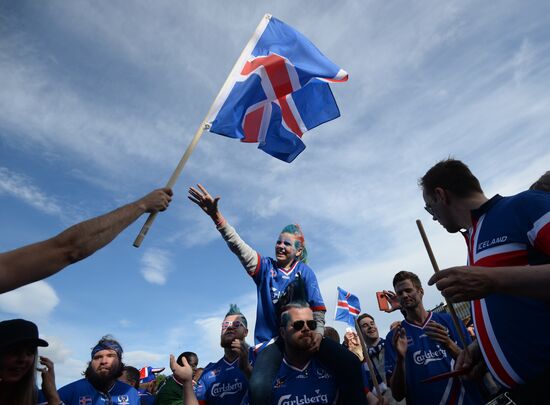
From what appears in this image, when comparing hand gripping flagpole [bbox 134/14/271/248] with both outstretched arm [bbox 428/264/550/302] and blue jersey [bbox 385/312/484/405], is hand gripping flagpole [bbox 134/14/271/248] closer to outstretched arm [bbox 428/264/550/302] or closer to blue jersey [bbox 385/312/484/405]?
outstretched arm [bbox 428/264/550/302]

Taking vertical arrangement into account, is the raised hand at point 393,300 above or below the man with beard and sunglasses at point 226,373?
above

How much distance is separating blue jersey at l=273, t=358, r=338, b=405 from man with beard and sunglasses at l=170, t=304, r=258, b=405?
893mm

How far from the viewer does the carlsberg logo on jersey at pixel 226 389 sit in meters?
5.22

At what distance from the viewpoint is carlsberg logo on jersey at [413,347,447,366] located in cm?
491

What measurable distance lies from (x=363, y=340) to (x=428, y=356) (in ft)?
3.20

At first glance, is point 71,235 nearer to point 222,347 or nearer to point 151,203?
point 151,203

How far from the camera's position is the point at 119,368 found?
19.0 feet

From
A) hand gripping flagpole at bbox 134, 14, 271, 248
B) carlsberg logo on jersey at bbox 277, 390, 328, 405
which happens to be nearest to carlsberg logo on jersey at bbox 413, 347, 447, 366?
carlsberg logo on jersey at bbox 277, 390, 328, 405

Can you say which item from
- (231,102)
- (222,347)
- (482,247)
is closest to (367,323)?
(222,347)

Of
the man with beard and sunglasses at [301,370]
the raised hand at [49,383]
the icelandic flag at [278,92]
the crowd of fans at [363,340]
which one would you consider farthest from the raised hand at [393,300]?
the raised hand at [49,383]

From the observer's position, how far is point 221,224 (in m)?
4.89

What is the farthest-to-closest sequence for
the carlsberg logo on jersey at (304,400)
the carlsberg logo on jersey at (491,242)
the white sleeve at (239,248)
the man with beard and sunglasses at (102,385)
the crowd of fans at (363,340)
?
the man with beard and sunglasses at (102,385), the white sleeve at (239,248), the carlsberg logo on jersey at (304,400), the carlsberg logo on jersey at (491,242), the crowd of fans at (363,340)

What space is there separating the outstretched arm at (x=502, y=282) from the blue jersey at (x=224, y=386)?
3.86m

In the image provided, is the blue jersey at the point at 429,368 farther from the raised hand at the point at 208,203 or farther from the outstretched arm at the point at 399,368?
the raised hand at the point at 208,203
